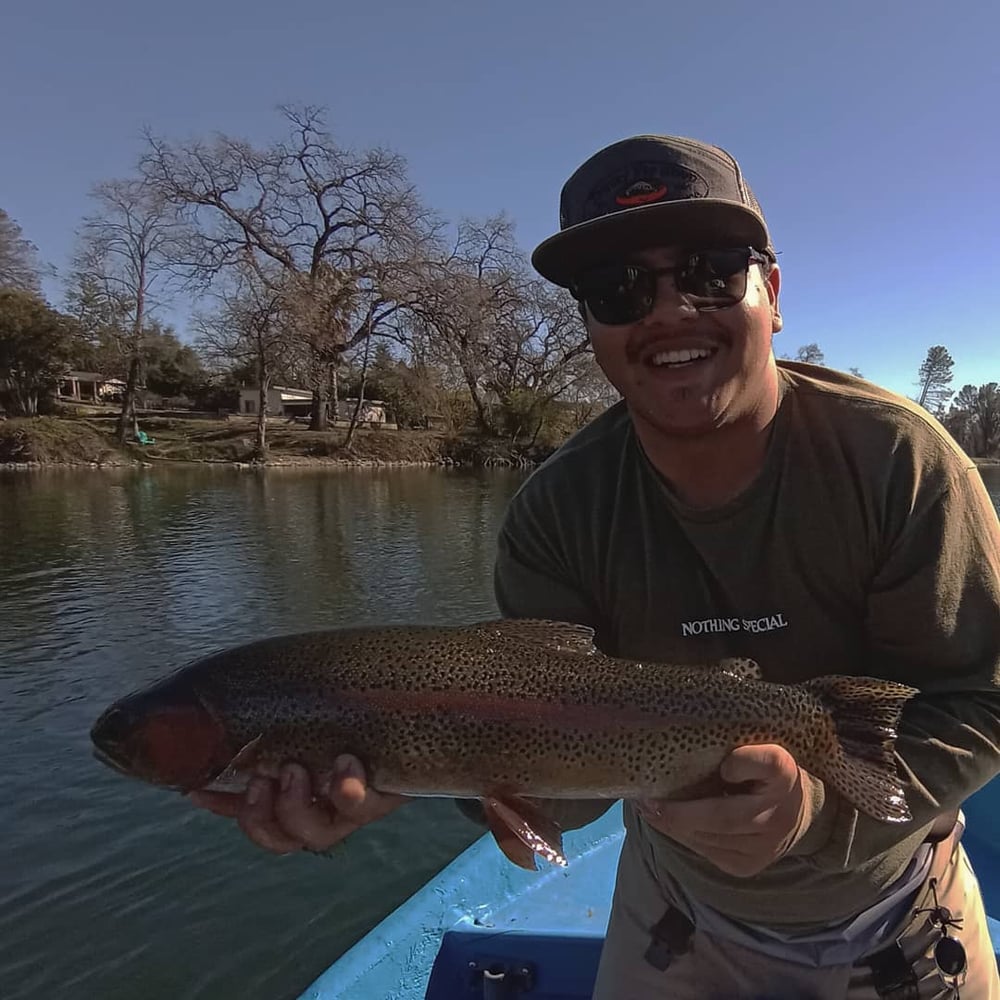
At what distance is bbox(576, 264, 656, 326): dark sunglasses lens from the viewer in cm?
235

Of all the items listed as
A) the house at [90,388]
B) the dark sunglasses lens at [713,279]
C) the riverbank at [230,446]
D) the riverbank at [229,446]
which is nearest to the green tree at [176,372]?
the house at [90,388]

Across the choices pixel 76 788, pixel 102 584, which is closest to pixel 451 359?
pixel 102 584

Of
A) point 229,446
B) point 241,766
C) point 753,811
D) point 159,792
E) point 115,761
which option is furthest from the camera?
point 229,446

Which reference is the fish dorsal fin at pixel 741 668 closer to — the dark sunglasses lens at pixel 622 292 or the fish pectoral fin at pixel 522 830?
the fish pectoral fin at pixel 522 830

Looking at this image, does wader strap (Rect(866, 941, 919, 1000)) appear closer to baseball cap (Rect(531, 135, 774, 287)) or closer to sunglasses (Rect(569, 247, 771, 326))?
sunglasses (Rect(569, 247, 771, 326))

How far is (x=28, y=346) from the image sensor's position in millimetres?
45094

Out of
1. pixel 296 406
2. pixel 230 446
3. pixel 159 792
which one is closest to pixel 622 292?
pixel 159 792

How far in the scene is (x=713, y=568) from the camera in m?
2.38

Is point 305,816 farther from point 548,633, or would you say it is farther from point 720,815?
point 720,815

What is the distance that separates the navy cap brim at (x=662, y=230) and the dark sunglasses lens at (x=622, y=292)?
0.14ft

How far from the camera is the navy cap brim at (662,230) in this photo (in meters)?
2.27

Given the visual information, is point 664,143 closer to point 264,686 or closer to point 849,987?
point 264,686

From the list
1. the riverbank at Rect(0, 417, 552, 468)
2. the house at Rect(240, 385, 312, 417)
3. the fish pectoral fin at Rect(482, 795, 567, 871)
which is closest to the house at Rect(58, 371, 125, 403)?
the riverbank at Rect(0, 417, 552, 468)

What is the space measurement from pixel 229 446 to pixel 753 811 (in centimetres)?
4512
